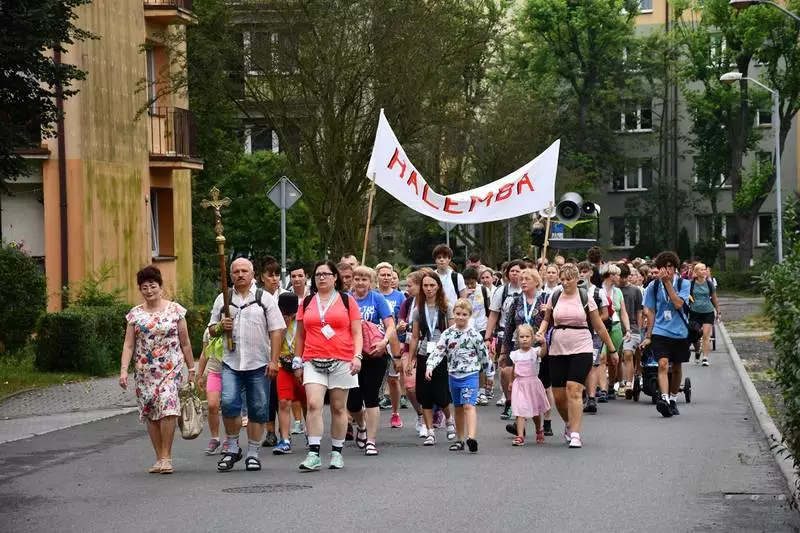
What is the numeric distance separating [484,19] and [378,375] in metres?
21.4

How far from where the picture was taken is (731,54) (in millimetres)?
75062

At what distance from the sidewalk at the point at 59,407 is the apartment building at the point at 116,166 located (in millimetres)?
6807

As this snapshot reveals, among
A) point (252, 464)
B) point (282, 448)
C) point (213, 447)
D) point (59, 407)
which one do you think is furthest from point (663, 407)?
point (59, 407)

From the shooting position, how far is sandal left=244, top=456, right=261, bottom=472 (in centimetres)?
1269

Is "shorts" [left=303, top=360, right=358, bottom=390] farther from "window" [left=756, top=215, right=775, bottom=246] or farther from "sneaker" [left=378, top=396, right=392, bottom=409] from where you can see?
"window" [left=756, top=215, right=775, bottom=246]

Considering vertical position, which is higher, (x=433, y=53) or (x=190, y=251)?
(x=433, y=53)

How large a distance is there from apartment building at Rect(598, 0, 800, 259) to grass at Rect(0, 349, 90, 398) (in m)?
59.4

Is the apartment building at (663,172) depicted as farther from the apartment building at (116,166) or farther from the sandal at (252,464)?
the sandal at (252,464)

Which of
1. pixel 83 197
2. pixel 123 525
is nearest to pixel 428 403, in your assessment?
pixel 123 525

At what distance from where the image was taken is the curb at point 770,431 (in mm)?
10200

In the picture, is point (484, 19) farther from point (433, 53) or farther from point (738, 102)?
point (738, 102)

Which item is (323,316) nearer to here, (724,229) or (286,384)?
(286,384)

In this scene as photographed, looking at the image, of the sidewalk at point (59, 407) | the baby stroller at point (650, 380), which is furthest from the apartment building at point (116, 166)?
the baby stroller at point (650, 380)

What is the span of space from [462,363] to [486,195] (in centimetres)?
689
